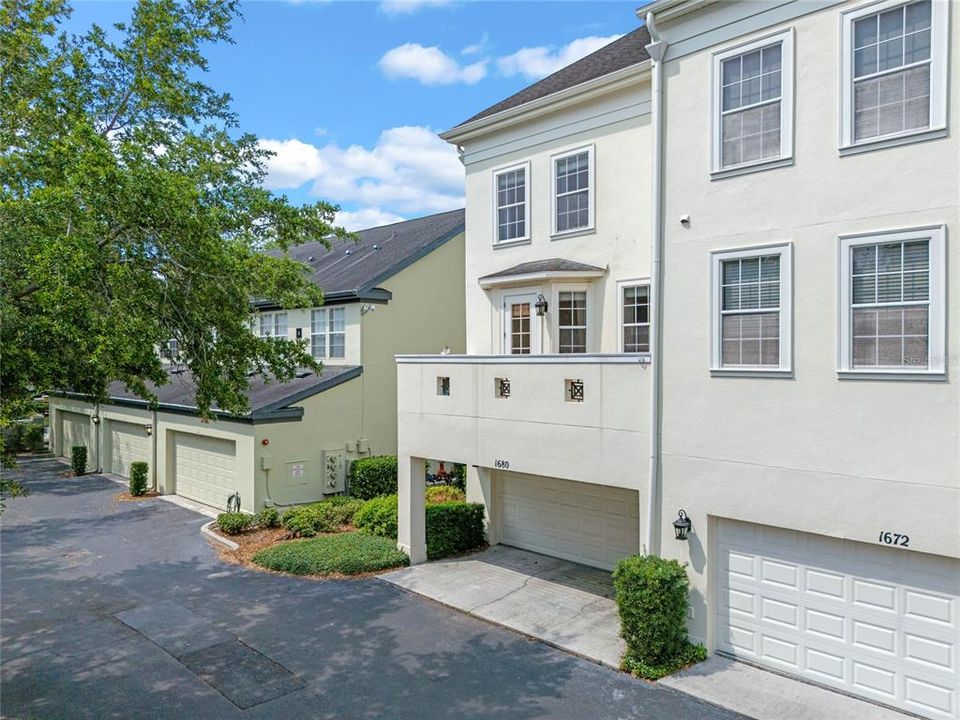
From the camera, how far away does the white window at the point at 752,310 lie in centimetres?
852

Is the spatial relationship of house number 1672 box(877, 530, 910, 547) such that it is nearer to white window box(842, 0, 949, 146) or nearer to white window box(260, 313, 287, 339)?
white window box(842, 0, 949, 146)

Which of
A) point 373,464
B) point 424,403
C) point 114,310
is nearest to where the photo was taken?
point 114,310

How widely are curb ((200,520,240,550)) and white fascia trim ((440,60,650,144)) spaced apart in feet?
34.4

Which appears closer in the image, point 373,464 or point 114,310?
point 114,310

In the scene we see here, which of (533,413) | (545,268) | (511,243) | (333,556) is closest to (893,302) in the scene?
(533,413)

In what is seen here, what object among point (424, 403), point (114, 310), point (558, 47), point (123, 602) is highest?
point (558, 47)

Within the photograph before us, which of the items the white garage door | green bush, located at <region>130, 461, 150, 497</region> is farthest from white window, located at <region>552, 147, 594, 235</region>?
the white garage door

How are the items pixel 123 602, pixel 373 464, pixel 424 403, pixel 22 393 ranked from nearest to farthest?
1. pixel 22 393
2. pixel 123 602
3. pixel 424 403
4. pixel 373 464

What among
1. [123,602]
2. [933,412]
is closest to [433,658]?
[123,602]

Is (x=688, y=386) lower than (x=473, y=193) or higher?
lower

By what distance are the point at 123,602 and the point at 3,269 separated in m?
6.72

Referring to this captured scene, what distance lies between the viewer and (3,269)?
26.3 feet

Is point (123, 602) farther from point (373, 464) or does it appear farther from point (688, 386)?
point (688, 386)

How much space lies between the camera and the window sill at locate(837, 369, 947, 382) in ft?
24.2
